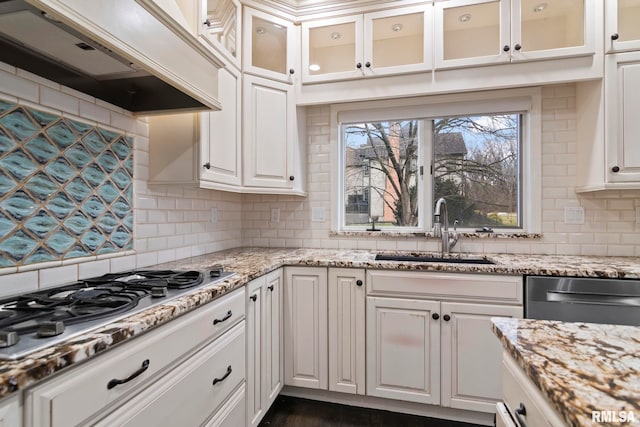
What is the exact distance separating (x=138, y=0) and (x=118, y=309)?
0.99m

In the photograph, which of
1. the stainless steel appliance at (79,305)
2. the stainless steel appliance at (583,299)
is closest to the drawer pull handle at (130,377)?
the stainless steel appliance at (79,305)

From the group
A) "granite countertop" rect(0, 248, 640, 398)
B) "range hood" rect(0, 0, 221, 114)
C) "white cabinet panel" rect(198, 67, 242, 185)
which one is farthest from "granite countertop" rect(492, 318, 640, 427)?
"white cabinet panel" rect(198, 67, 242, 185)

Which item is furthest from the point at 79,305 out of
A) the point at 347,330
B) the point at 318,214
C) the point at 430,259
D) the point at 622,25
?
the point at 622,25

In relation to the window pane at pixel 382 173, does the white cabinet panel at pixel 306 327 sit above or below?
below

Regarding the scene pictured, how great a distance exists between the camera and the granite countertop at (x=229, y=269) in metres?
0.64

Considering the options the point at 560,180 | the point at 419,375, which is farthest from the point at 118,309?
the point at 560,180

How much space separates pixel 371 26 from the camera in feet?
7.50

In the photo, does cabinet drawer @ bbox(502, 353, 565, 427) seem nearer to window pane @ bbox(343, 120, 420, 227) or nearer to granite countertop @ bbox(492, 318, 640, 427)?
granite countertop @ bbox(492, 318, 640, 427)

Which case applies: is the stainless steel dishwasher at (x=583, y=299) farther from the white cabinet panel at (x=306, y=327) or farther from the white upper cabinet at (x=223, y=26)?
the white upper cabinet at (x=223, y=26)

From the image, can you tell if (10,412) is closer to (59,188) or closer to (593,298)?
(59,188)

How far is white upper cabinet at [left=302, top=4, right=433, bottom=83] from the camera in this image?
2.22 metres

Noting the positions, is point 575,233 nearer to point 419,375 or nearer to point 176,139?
point 419,375

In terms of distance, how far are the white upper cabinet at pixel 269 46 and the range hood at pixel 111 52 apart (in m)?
0.78

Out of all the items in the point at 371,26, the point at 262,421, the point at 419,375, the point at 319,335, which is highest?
the point at 371,26
